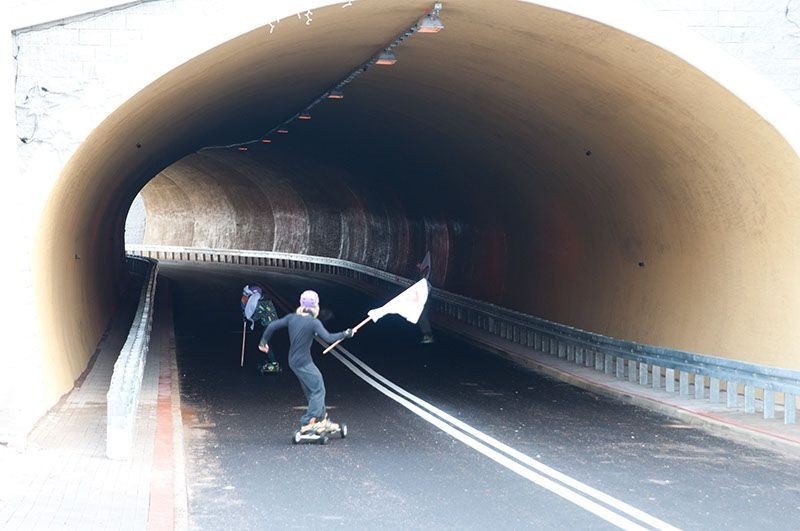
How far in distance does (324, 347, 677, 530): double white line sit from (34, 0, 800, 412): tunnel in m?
4.37

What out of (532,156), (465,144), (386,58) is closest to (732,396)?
(386,58)

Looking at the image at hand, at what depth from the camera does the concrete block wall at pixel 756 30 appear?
1373 cm

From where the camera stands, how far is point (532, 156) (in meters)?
21.2

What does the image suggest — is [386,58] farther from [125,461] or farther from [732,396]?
[125,461]

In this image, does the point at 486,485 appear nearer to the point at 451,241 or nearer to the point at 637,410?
the point at 637,410

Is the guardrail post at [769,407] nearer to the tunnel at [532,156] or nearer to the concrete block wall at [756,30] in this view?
the tunnel at [532,156]

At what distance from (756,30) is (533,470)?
20.2 feet

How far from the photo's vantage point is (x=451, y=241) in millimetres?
30922

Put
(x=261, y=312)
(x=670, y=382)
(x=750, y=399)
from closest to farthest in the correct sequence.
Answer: (x=750, y=399)
(x=670, y=382)
(x=261, y=312)

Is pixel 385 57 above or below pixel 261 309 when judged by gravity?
above

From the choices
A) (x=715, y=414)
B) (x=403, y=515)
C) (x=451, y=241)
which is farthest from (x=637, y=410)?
(x=451, y=241)

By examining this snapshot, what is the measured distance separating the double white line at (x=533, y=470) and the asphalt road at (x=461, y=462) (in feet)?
0.08

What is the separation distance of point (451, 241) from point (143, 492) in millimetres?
21674

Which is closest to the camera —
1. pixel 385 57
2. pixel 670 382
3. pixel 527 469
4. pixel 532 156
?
pixel 527 469
